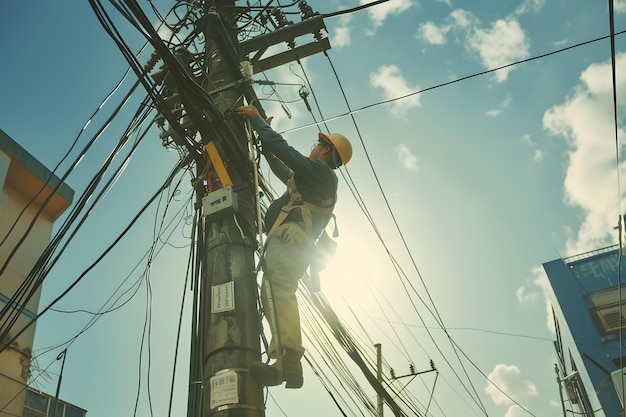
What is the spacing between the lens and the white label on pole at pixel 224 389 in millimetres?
2279

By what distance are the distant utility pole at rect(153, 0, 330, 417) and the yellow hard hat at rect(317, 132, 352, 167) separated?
0.61 metres

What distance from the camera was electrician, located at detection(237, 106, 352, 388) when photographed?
2.48 meters

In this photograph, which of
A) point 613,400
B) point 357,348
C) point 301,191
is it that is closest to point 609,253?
point 613,400

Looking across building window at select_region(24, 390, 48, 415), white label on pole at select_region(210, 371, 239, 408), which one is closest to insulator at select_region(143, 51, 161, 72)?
white label on pole at select_region(210, 371, 239, 408)

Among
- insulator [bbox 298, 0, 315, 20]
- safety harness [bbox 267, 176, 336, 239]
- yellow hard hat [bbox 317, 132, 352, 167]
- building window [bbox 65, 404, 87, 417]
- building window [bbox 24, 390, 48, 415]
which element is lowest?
safety harness [bbox 267, 176, 336, 239]

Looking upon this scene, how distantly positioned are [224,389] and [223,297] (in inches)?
19.8

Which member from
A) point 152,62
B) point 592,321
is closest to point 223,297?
point 152,62

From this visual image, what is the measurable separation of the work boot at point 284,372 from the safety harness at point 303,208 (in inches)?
31.6

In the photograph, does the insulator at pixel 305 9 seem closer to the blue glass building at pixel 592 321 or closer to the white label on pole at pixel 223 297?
the white label on pole at pixel 223 297

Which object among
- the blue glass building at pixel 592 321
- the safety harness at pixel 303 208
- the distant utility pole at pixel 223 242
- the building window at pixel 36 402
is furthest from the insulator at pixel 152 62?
the blue glass building at pixel 592 321

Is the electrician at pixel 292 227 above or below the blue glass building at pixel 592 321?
below

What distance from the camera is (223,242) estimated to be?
2863mm

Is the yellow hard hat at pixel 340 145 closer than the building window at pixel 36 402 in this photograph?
Yes

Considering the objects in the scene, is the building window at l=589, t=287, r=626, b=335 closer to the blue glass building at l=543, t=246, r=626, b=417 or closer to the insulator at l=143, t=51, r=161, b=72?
the blue glass building at l=543, t=246, r=626, b=417
